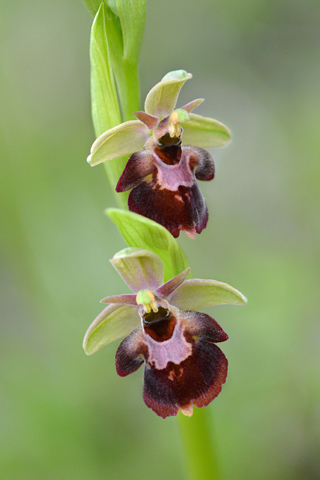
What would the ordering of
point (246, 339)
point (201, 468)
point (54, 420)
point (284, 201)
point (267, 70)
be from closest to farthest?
1. point (201, 468)
2. point (54, 420)
3. point (246, 339)
4. point (284, 201)
5. point (267, 70)

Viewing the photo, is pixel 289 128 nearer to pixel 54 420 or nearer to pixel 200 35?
pixel 200 35

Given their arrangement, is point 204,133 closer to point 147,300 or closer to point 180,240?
point 147,300

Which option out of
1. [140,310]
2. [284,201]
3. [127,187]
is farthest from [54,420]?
[284,201]

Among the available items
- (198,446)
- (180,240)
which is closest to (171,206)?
(198,446)

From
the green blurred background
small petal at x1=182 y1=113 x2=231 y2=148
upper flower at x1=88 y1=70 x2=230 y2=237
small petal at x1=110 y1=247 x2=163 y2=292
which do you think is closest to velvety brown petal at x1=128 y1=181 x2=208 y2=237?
upper flower at x1=88 y1=70 x2=230 y2=237

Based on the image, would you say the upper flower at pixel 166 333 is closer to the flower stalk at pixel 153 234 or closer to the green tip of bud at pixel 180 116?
the flower stalk at pixel 153 234

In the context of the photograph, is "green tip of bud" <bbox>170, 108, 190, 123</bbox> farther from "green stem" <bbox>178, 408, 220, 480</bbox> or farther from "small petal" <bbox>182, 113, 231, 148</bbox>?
"green stem" <bbox>178, 408, 220, 480</bbox>

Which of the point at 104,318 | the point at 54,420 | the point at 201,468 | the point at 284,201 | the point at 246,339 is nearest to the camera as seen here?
the point at 104,318
